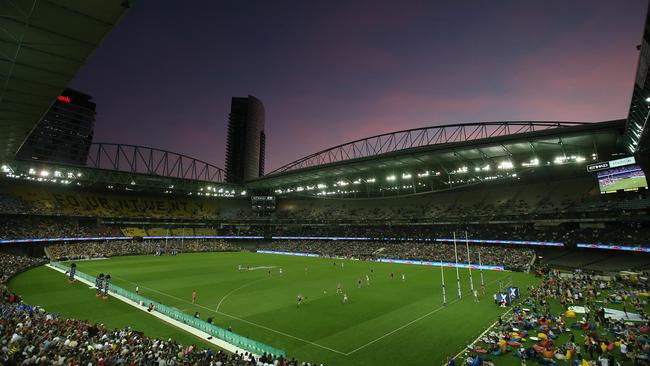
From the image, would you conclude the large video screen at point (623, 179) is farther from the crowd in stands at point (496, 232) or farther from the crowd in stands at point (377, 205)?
the crowd in stands at point (496, 232)

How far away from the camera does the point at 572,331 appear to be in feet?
70.8

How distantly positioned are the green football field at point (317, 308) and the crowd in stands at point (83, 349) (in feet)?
16.7

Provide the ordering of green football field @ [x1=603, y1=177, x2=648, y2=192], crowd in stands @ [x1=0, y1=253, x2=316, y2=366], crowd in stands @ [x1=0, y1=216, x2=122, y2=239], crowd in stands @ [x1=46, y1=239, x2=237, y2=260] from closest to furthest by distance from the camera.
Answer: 1. crowd in stands @ [x1=0, y1=253, x2=316, y2=366]
2. green football field @ [x1=603, y1=177, x2=648, y2=192]
3. crowd in stands @ [x1=0, y1=216, x2=122, y2=239]
4. crowd in stands @ [x1=46, y1=239, x2=237, y2=260]

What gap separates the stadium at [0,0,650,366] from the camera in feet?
53.3

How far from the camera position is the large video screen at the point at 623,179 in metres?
41.4

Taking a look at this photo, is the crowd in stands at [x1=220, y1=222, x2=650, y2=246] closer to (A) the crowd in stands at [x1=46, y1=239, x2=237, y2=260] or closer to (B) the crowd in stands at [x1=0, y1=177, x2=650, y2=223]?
(B) the crowd in stands at [x1=0, y1=177, x2=650, y2=223]

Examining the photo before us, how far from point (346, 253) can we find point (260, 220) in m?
38.4

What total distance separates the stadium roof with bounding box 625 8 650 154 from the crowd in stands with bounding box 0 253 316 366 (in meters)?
26.5

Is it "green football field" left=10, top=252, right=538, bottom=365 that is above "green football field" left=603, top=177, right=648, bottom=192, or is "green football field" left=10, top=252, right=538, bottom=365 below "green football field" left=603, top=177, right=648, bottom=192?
below

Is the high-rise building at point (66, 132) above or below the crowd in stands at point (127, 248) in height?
above

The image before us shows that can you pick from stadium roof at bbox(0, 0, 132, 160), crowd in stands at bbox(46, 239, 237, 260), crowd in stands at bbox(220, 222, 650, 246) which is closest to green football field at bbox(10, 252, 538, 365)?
crowd in stands at bbox(220, 222, 650, 246)

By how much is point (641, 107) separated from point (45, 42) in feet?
129

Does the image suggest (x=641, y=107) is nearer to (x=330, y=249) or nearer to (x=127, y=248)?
(x=330, y=249)

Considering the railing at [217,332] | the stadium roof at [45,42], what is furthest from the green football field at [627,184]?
the stadium roof at [45,42]
